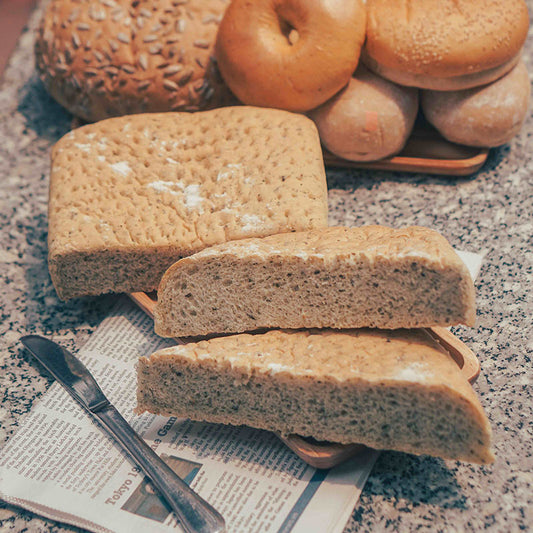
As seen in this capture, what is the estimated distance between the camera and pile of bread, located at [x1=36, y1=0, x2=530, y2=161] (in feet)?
4.84

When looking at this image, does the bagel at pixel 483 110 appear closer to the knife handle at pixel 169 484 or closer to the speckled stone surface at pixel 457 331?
the speckled stone surface at pixel 457 331

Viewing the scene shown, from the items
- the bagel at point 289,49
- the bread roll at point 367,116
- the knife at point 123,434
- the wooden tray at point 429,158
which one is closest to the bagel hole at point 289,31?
the bagel at point 289,49

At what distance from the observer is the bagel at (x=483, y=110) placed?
5.05 ft

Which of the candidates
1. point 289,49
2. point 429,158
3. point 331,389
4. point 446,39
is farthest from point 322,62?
point 331,389

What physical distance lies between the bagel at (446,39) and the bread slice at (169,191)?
0.28m

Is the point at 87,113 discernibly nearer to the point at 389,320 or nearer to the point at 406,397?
the point at 389,320

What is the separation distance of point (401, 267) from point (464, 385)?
0.22m

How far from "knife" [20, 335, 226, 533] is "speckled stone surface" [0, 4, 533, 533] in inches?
2.6

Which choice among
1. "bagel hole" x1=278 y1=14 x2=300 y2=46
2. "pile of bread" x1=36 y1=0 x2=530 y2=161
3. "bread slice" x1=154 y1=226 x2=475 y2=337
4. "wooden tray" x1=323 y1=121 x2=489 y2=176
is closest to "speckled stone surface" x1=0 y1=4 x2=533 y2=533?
"wooden tray" x1=323 y1=121 x2=489 y2=176

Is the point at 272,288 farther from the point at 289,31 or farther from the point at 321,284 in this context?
the point at 289,31

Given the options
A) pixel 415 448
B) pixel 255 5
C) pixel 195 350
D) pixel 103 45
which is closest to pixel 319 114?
pixel 255 5

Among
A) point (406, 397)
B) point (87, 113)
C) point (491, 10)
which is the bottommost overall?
point (406, 397)

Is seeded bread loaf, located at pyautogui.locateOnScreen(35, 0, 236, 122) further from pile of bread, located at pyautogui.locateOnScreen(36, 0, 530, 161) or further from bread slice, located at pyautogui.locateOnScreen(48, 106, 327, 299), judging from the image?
bread slice, located at pyautogui.locateOnScreen(48, 106, 327, 299)

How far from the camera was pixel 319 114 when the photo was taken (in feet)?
5.25
